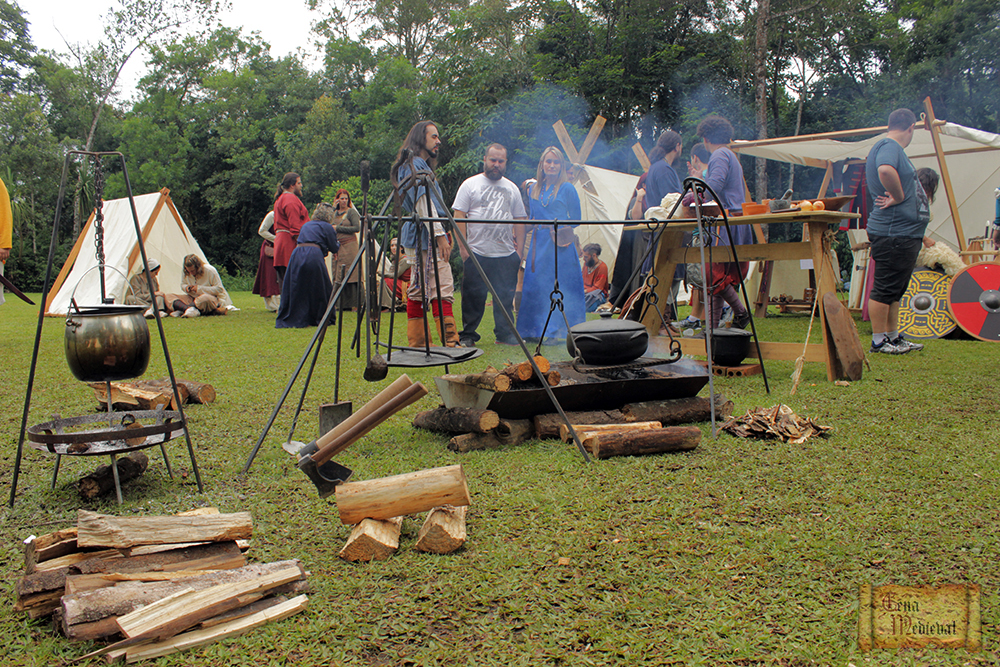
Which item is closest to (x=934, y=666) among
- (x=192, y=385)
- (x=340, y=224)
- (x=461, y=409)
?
(x=461, y=409)

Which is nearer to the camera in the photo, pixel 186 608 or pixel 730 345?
pixel 186 608

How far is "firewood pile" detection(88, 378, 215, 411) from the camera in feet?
12.8

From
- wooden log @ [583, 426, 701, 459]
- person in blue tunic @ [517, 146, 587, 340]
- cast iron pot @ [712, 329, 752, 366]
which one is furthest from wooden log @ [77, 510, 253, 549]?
person in blue tunic @ [517, 146, 587, 340]

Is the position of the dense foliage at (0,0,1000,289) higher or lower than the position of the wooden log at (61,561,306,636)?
higher

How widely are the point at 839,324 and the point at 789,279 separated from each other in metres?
6.70

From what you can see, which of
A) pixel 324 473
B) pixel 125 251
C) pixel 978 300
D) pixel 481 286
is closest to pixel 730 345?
pixel 481 286

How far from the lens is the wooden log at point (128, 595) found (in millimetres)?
1586

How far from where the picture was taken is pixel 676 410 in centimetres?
356

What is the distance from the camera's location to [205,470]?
2.86m

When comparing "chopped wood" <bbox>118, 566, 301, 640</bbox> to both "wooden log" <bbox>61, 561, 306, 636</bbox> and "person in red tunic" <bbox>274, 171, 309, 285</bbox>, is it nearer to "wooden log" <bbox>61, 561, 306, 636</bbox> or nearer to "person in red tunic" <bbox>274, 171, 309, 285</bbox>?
"wooden log" <bbox>61, 561, 306, 636</bbox>

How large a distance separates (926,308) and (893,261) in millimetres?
1746

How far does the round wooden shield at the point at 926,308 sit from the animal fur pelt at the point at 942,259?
0.26 feet

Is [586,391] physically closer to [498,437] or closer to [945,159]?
[498,437]

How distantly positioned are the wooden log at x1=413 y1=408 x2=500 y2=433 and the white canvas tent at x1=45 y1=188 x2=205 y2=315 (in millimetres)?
8535
